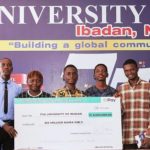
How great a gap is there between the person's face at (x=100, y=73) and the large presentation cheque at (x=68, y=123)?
38 cm

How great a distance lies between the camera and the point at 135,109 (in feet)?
13.4

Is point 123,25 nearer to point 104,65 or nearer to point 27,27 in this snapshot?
point 104,65

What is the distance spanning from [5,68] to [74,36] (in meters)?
1.05

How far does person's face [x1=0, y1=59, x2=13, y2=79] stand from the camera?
14.3ft

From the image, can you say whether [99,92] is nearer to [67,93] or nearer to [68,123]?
[67,93]

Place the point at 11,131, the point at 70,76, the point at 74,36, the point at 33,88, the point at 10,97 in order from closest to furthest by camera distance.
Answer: the point at 11,131, the point at 33,88, the point at 10,97, the point at 70,76, the point at 74,36

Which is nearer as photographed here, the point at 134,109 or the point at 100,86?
the point at 134,109

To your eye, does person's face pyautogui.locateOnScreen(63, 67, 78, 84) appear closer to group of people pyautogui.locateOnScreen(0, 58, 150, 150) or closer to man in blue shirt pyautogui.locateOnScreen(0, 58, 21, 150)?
group of people pyautogui.locateOnScreen(0, 58, 150, 150)

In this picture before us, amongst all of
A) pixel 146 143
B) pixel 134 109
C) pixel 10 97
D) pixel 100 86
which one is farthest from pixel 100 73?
pixel 10 97

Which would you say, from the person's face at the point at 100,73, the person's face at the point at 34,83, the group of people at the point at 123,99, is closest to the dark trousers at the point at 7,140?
the group of people at the point at 123,99

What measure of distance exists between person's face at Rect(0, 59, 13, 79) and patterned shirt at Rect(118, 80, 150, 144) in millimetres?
1367

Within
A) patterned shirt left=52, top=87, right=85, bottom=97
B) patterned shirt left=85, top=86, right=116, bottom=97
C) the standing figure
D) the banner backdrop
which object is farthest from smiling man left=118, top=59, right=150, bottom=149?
the standing figure

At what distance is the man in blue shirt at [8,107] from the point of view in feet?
13.2

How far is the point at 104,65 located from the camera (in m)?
4.62
